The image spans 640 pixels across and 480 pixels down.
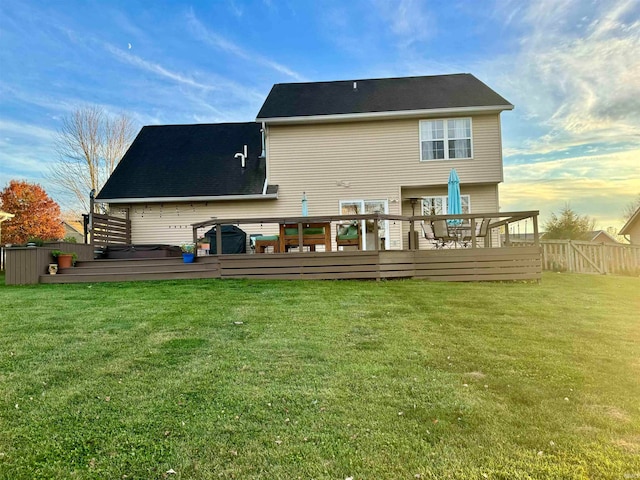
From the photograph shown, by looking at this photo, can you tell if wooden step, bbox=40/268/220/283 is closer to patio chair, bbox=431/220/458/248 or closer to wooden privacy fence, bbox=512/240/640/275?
patio chair, bbox=431/220/458/248

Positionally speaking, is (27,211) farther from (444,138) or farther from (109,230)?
(444,138)

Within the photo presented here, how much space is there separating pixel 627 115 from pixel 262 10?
486 inches

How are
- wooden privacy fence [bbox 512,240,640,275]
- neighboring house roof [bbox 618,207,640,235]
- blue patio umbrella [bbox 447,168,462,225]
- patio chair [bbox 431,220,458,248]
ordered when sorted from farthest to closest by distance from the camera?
neighboring house roof [bbox 618,207,640,235]
wooden privacy fence [bbox 512,240,640,275]
blue patio umbrella [bbox 447,168,462,225]
patio chair [bbox 431,220,458,248]

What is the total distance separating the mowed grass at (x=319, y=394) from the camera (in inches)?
76.1

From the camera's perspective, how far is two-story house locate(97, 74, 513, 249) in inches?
492

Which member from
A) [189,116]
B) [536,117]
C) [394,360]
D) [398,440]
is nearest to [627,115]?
[536,117]

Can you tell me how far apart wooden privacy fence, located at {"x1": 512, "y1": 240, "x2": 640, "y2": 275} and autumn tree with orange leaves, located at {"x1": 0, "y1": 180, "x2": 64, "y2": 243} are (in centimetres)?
2730

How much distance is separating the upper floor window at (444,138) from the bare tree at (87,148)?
15.9 metres

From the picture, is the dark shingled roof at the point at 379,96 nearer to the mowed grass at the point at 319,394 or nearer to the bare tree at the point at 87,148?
the mowed grass at the point at 319,394

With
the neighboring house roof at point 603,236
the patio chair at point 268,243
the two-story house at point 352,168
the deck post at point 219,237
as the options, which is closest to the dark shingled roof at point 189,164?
the two-story house at point 352,168

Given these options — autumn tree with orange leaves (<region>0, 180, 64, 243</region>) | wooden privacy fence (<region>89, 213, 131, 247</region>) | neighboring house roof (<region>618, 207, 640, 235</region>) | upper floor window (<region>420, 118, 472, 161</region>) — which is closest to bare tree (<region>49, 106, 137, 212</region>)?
autumn tree with orange leaves (<region>0, 180, 64, 243</region>)

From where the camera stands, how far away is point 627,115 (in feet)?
42.0

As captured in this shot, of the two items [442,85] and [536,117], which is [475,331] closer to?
[442,85]

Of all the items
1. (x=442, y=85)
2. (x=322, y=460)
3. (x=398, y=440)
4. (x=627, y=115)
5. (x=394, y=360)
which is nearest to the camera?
(x=322, y=460)
